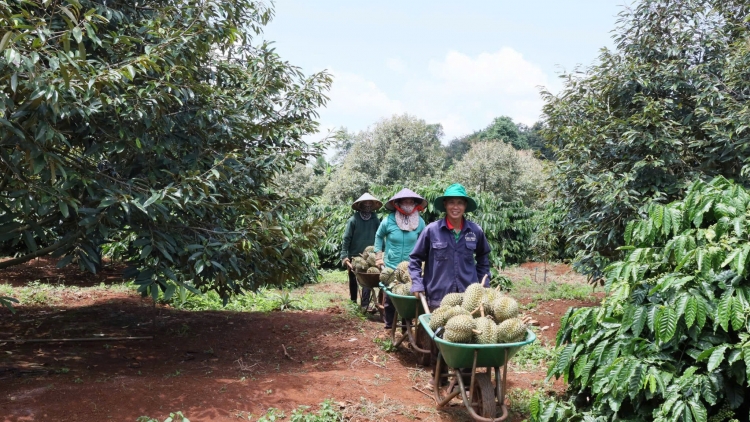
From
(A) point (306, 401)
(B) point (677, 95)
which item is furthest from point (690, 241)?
(B) point (677, 95)

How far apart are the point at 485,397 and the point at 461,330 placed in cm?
57

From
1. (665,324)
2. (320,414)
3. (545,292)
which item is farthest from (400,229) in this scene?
(545,292)

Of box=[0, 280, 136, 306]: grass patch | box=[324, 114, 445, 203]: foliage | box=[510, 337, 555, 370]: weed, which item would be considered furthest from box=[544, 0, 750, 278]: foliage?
box=[324, 114, 445, 203]: foliage

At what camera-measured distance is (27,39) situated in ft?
11.6

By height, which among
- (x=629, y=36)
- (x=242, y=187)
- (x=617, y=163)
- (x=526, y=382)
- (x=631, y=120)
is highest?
(x=629, y=36)

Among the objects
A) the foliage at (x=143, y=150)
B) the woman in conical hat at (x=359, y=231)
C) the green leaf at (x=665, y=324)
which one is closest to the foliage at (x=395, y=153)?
the woman in conical hat at (x=359, y=231)

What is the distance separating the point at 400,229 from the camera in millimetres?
7012

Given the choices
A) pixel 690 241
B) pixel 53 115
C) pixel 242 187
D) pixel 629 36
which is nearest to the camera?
pixel 690 241

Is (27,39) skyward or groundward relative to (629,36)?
groundward

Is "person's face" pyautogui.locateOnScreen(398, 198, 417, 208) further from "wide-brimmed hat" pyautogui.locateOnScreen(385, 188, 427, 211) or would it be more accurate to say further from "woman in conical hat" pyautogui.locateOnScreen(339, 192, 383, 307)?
"woman in conical hat" pyautogui.locateOnScreen(339, 192, 383, 307)

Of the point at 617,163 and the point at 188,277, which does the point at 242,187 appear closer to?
the point at 188,277

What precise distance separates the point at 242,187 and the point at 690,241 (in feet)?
14.3

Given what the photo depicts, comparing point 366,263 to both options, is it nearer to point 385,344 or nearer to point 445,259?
point 385,344

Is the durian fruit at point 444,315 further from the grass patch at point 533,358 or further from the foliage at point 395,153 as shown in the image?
the foliage at point 395,153
